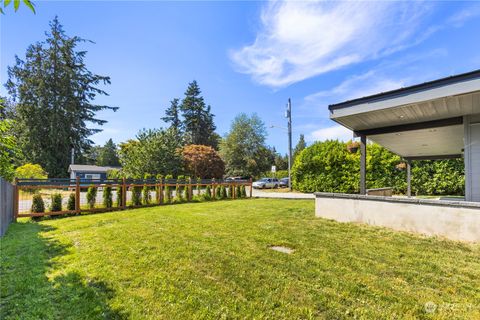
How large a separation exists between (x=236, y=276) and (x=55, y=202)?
7.48 m

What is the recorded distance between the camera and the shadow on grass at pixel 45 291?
216 centimetres

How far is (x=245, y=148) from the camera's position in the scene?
36.4m

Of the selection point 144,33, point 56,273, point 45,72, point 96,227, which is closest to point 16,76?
point 45,72

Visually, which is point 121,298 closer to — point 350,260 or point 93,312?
point 93,312

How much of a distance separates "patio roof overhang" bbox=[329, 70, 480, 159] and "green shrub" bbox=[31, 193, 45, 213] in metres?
8.71

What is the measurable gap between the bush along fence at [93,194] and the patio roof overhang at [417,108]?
791cm

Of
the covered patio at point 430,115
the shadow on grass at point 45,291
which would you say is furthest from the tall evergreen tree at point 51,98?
the covered patio at point 430,115

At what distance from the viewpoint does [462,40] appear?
7680mm

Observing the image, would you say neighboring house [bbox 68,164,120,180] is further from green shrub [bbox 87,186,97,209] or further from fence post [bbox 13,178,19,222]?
fence post [bbox 13,178,19,222]

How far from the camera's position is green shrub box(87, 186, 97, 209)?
8.51 metres

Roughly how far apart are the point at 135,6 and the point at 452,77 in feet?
24.5

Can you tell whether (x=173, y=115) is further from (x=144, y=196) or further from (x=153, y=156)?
(x=144, y=196)

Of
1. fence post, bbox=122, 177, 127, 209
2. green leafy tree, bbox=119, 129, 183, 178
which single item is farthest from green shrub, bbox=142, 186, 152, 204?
green leafy tree, bbox=119, 129, 183, 178

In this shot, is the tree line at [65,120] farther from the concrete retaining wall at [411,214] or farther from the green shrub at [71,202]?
the concrete retaining wall at [411,214]
